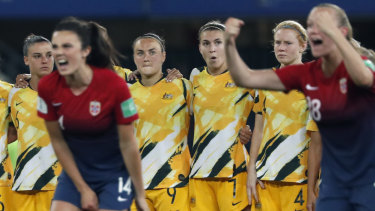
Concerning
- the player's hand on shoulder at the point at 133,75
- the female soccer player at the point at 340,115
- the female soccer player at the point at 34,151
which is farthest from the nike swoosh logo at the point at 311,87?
the female soccer player at the point at 34,151

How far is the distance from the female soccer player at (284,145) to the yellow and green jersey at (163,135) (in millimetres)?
583

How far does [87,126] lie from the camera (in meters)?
5.39

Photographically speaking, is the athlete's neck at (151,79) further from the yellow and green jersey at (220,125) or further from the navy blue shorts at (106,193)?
the navy blue shorts at (106,193)

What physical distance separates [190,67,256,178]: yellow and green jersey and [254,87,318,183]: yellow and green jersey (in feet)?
0.71

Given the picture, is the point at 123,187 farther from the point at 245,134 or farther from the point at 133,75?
the point at 133,75

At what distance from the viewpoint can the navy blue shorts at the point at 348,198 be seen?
5172 mm

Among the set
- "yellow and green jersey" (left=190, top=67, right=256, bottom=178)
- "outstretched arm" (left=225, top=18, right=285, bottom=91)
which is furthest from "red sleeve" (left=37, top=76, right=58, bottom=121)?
"yellow and green jersey" (left=190, top=67, right=256, bottom=178)

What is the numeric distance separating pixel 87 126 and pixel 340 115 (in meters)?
1.50

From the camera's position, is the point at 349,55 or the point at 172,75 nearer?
the point at 349,55

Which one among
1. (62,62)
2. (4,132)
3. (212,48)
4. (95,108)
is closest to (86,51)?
(62,62)

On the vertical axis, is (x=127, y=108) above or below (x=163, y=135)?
above

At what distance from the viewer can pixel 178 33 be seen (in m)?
15.1

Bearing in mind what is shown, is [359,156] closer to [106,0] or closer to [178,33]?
[106,0]

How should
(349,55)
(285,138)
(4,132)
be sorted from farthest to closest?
1. (4,132)
2. (285,138)
3. (349,55)
